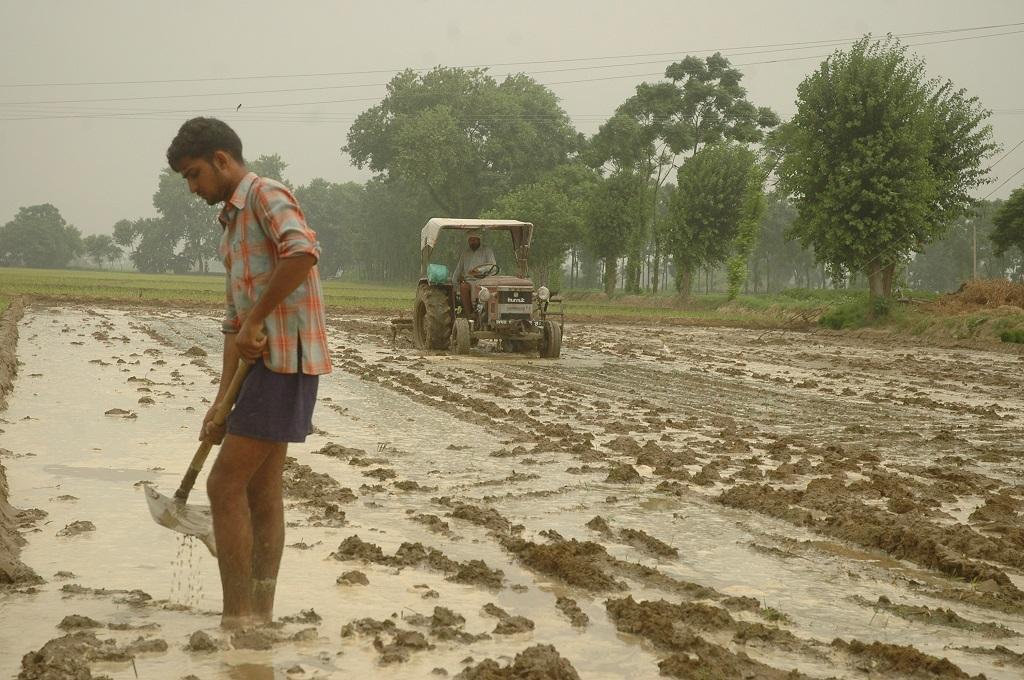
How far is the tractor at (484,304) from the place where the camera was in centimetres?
1614

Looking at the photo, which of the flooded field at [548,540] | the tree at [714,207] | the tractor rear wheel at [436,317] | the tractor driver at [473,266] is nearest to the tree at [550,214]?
the tree at [714,207]

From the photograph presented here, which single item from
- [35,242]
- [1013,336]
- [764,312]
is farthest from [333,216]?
[1013,336]

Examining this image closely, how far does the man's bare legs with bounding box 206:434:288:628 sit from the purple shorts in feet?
0.22

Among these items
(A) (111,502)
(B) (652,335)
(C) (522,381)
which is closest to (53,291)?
(B) (652,335)

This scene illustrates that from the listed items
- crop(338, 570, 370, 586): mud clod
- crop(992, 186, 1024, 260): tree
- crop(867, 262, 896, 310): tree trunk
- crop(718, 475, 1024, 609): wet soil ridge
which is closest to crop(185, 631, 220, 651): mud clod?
crop(338, 570, 370, 586): mud clod

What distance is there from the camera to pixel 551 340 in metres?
16.9

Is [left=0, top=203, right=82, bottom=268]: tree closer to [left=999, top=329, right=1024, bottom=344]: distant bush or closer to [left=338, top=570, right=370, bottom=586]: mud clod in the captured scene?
[left=999, top=329, right=1024, bottom=344]: distant bush

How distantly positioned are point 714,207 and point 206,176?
148 feet

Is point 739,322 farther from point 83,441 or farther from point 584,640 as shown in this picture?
point 584,640

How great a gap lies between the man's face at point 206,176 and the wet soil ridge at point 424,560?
1983mm

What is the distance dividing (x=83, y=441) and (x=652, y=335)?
18.9 m

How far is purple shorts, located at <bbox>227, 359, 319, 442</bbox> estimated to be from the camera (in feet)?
12.3

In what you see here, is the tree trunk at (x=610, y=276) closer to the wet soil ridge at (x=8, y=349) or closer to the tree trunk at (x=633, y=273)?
the tree trunk at (x=633, y=273)

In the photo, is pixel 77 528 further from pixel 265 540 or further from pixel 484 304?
pixel 484 304
